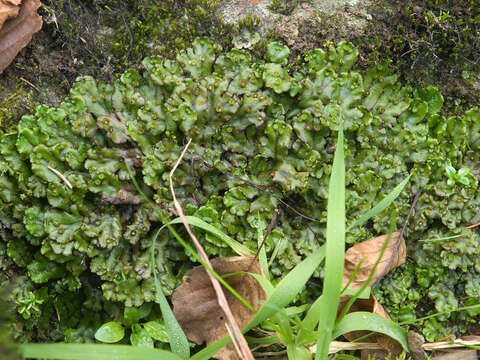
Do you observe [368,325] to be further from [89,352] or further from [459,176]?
[89,352]

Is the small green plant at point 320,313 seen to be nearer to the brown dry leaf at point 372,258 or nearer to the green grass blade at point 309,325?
the green grass blade at point 309,325

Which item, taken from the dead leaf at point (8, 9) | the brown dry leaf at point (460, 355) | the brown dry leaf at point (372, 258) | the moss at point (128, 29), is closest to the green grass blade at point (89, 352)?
the brown dry leaf at point (372, 258)

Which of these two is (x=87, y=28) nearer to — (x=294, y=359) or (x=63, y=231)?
(x=63, y=231)

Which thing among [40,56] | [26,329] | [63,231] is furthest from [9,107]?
[26,329]

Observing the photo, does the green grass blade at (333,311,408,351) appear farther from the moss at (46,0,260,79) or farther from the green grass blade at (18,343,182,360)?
the moss at (46,0,260,79)

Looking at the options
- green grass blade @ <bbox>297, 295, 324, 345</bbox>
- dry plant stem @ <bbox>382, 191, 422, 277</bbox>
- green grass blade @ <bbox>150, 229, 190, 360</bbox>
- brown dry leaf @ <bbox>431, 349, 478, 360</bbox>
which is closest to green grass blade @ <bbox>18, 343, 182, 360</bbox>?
green grass blade @ <bbox>150, 229, 190, 360</bbox>

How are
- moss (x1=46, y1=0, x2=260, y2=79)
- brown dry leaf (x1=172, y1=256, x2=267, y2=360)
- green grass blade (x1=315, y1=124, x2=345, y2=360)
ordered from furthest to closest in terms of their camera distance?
moss (x1=46, y1=0, x2=260, y2=79) < brown dry leaf (x1=172, y1=256, x2=267, y2=360) < green grass blade (x1=315, y1=124, x2=345, y2=360)
